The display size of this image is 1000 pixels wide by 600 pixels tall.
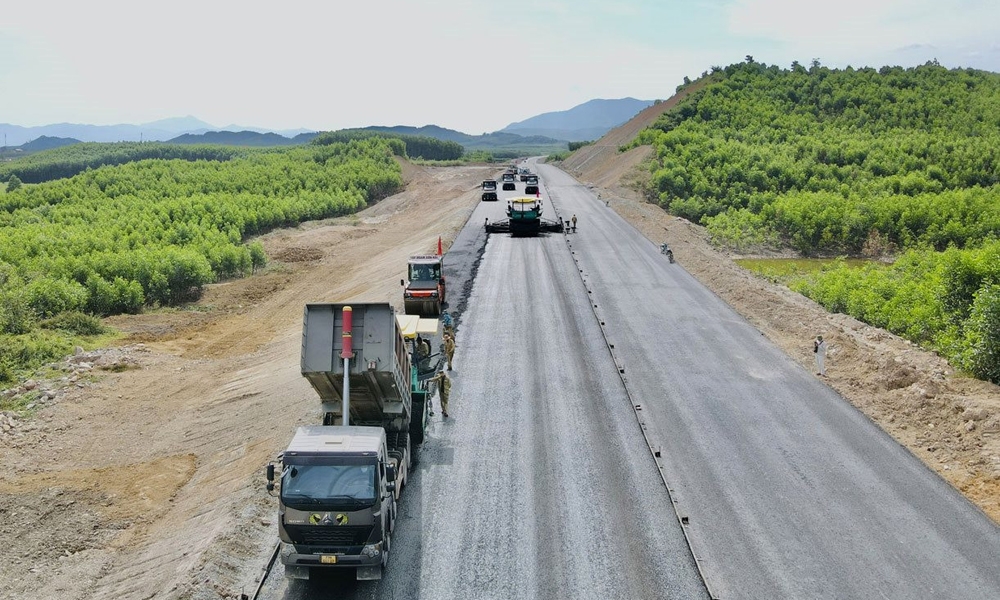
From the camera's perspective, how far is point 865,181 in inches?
2906

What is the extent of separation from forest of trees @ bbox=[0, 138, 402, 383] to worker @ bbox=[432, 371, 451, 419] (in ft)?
61.6

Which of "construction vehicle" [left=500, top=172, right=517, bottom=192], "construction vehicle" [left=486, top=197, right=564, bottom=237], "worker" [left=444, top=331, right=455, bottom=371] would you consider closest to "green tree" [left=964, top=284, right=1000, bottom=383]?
"worker" [left=444, top=331, right=455, bottom=371]

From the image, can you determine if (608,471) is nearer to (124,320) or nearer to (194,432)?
(194,432)

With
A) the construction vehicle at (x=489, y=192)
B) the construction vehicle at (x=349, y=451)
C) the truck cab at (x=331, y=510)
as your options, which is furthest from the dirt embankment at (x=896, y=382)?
the construction vehicle at (x=489, y=192)

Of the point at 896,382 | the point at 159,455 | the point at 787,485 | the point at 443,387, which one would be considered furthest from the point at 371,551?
the point at 896,382

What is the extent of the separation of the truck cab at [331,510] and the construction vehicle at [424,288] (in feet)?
58.4

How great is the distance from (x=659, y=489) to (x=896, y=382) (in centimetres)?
1086

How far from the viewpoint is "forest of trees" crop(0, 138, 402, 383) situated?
1388 inches

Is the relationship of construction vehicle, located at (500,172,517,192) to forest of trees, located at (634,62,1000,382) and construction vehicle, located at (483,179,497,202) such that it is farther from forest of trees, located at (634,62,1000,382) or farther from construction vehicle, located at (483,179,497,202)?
forest of trees, located at (634,62,1000,382)

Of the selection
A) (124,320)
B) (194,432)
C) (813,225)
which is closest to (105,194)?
(124,320)

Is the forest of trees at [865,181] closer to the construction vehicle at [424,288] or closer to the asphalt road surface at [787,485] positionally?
the asphalt road surface at [787,485]

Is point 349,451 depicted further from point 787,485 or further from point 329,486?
point 787,485

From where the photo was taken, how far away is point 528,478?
60.0ft

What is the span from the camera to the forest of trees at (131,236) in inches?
1388
